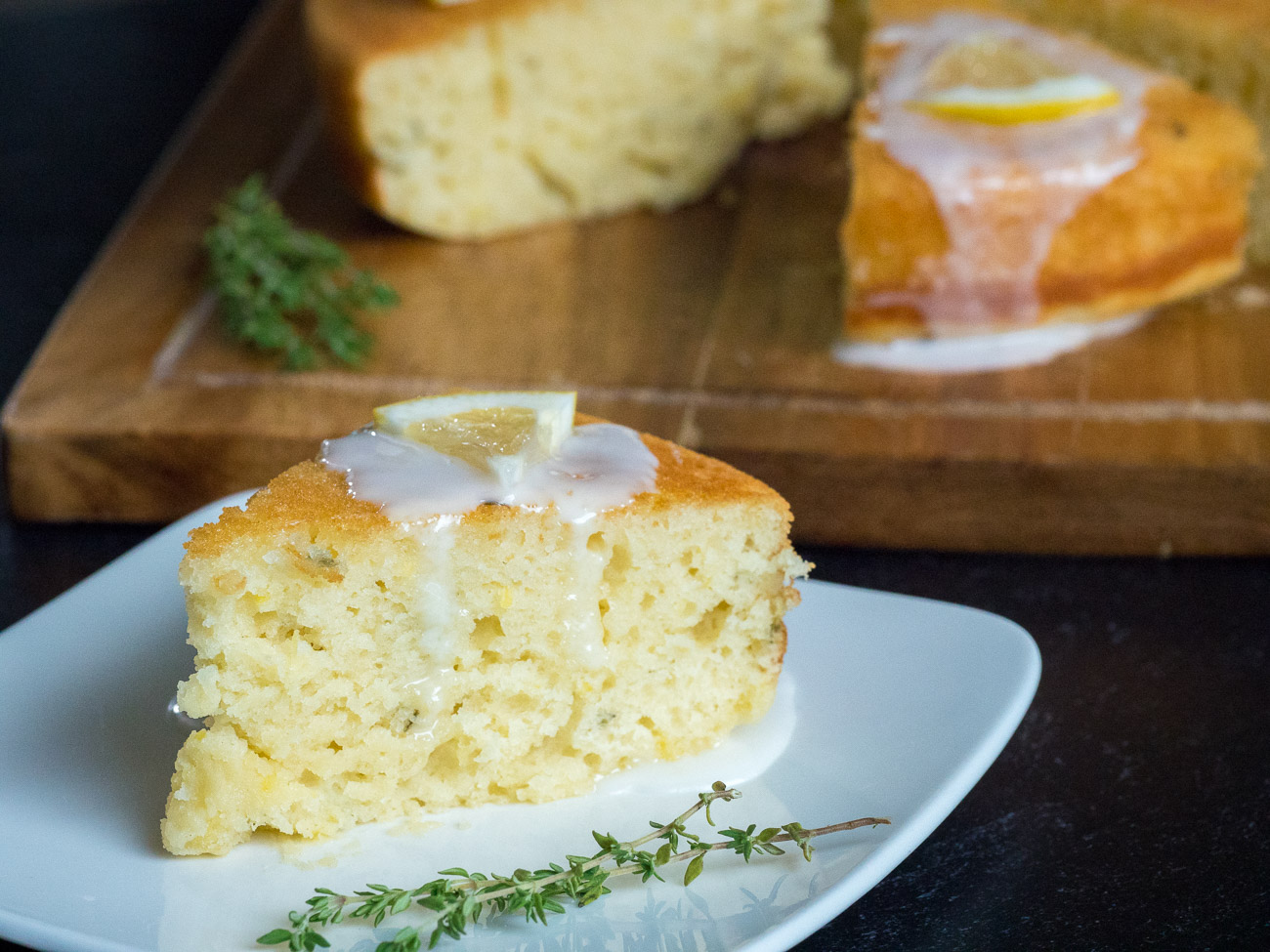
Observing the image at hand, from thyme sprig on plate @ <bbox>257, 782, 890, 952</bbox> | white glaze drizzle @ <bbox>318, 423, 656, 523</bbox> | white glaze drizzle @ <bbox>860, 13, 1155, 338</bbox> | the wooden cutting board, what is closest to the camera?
thyme sprig on plate @ <bbox>257, 782, 890, 952</bbox>

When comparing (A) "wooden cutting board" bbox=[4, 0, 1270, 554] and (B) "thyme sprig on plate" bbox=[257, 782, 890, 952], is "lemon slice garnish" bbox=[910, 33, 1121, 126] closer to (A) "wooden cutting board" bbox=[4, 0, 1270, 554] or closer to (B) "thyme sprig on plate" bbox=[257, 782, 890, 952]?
(A) "wooden cutting board" bbox=[4, 0, 1270, 554]

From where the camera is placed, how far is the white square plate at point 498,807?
6.48ft

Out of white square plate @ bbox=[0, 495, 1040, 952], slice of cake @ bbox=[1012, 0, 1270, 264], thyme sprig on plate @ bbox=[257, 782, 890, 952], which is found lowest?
white square plate @ bbox=[0, 495, 1040, 952]

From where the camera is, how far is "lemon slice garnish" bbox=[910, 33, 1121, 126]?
368 centimetres

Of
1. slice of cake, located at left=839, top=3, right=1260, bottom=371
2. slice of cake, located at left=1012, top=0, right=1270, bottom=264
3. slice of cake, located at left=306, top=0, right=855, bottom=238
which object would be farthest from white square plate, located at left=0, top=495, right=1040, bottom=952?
slice of cake, located at left=1012, top=0, right=1270, bottom=264

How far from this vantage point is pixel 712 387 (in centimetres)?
349

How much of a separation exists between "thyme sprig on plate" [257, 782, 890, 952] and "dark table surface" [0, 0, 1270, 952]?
20 centimetres

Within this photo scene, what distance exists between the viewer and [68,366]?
361 centimetres

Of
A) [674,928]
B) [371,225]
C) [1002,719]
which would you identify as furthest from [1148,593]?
[371,225]

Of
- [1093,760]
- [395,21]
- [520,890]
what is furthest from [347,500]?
[395,21]

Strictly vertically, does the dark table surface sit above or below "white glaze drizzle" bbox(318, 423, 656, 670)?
below

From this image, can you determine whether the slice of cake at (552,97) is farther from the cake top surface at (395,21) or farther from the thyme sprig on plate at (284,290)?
the thyme sprig on plate at (284,290)

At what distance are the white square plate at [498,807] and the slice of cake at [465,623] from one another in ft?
0.22

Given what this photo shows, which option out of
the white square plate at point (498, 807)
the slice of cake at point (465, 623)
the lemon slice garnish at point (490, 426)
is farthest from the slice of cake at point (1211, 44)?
the lemon slice garnish at point (490, 426)
